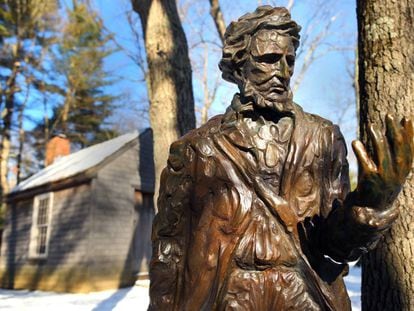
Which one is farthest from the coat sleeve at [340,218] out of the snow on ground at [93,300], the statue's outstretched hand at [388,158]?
the snow on ground at [93,300]

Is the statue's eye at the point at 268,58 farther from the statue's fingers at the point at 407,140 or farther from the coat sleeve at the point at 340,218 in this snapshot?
the statue's fingers at the point at 407,140

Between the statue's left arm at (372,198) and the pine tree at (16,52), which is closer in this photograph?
the statue's left arm at (372,198)

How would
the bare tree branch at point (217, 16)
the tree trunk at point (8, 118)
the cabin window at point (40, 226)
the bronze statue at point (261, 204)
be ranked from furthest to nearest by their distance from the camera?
the tree trunk at point (8, 118)
the cabin window at point (40, 226)
the bare tree branch at point (217, 16)
the bronze statue at point (261, 204)

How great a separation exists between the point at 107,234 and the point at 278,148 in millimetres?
12108

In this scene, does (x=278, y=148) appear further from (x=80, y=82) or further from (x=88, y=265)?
(x=80, y=82)

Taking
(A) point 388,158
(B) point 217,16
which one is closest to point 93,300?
(B) point 217,16

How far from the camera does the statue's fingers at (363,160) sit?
1.72 meters

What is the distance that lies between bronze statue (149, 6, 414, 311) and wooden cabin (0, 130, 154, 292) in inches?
451

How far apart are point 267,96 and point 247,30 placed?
1.06 feet

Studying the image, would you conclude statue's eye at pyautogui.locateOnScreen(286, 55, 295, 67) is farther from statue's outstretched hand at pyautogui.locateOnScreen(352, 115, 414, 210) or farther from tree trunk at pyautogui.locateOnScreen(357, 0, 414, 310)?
tree trunk at pyautogui.locateOnScreen(357, 0, 414, 310)

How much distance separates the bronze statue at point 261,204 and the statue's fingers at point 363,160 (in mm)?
63

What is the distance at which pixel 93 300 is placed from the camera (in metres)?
11.1

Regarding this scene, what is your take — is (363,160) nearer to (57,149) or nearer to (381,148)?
(381,148)

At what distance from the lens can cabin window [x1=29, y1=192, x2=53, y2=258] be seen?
1513 cm
